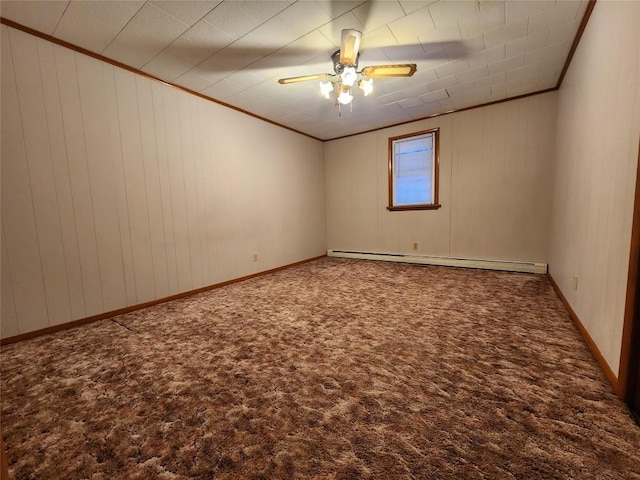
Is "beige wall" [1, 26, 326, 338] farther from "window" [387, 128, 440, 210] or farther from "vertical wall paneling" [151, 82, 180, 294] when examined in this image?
"window" [387, 128, 440, 210]

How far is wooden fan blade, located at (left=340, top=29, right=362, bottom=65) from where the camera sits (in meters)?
2.01

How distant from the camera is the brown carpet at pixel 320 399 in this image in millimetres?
1000

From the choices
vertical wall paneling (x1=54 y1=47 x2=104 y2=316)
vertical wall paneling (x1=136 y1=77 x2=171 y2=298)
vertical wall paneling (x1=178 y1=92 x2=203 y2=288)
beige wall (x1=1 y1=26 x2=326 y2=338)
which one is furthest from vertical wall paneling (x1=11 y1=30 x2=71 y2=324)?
vertical wall paneling (x1=178 y1=92 x2=203 y2=288)

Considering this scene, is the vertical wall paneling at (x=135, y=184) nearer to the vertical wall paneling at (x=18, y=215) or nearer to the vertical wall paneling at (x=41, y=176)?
the vertical wall paneling at (x=41, y=176)

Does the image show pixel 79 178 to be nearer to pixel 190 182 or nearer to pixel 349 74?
pixel 190 182

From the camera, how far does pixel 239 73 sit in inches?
115

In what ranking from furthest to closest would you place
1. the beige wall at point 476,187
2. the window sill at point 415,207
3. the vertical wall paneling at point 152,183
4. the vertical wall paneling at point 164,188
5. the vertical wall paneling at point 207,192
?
the window sill at point 415,207
the beige wall at point 476,187
the vertical wall paneling at point 207,192
the vertical wall paneling at point 164,188
the vertical wall paneling at point 152,183

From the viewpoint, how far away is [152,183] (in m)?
2.96

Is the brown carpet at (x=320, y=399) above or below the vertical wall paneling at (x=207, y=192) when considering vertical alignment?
below

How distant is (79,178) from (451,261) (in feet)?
16.2

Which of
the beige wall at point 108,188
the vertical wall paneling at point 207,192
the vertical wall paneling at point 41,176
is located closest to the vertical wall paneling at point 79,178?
the beige wall at point 108,188

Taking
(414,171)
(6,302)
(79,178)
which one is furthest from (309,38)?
(6,302)

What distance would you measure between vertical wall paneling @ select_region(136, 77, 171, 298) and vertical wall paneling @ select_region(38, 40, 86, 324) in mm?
650

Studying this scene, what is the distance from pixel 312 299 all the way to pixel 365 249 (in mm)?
2656
